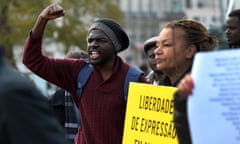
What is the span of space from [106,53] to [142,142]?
843 mm

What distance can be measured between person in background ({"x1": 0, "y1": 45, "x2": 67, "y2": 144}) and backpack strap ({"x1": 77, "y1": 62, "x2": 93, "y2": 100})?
273 cm

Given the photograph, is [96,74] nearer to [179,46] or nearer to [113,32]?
[113,32]

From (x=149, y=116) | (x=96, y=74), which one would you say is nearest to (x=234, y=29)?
(x=96, y=74)

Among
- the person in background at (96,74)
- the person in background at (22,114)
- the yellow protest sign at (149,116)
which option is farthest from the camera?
the person in background at (96,74)

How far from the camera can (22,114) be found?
10.6 ft

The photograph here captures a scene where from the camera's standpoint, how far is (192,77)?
12.6 ft

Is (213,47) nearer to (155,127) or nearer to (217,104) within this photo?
(155,127)

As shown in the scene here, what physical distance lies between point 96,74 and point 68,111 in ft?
4.32

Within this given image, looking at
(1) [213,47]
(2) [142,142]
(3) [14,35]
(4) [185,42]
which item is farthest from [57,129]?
(3) [14,35]

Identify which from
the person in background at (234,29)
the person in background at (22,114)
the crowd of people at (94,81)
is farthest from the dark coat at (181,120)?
the person in background at (234,29)

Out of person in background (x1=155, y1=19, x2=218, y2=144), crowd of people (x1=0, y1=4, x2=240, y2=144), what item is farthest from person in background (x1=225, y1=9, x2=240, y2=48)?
person in background (x1=155, y1=19, x2=218, y2=144)

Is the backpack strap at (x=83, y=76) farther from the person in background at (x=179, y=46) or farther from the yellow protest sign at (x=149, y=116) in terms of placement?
the person in background at (x=179, y=46)

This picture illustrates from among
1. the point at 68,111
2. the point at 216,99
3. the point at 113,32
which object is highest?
the point at 113,32

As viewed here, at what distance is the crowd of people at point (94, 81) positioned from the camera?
3264 mm
